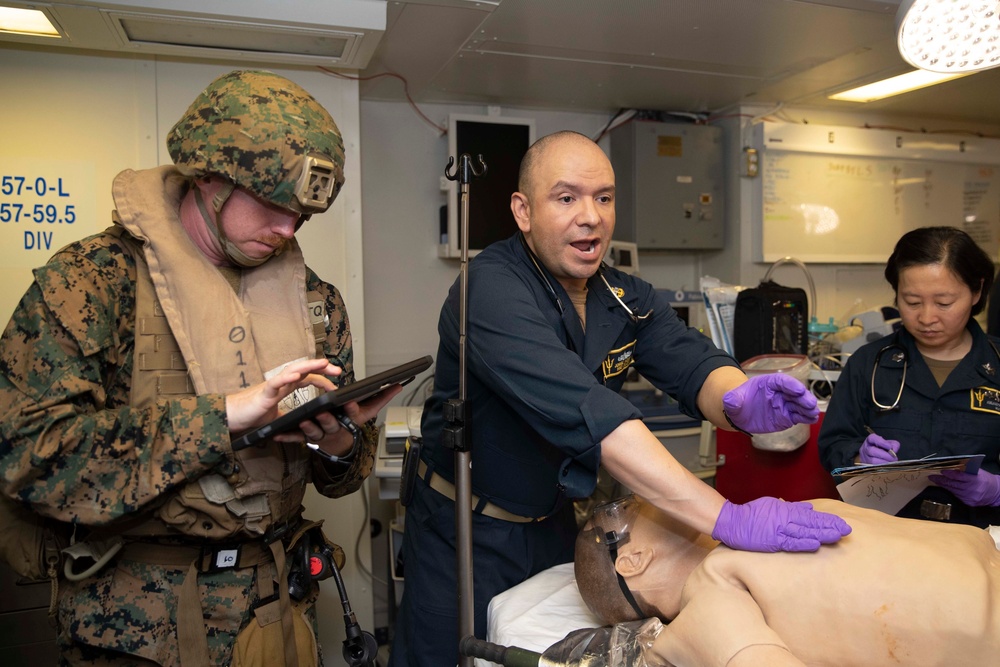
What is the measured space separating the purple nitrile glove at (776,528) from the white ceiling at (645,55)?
1805mm

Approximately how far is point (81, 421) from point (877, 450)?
1.86m

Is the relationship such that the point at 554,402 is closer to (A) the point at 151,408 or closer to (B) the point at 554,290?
(B) the point at 554,290

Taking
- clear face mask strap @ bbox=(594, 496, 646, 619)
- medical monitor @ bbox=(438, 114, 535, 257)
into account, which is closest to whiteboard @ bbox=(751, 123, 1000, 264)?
medical monitor @ bbox=(438, 114, 535, 257)

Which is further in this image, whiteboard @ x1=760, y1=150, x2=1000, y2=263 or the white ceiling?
whiteboard @ x1=760, y1=150, x2=1000, y2=263

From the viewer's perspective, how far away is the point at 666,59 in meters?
3.02

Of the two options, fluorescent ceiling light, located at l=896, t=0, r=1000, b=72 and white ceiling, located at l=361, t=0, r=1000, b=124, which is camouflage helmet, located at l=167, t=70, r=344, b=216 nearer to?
white ceiling, located at l=361, t=0, r=1000, b=124

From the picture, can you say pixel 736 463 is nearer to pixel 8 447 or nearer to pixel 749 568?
pixel 749 568

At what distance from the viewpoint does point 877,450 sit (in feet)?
6.25

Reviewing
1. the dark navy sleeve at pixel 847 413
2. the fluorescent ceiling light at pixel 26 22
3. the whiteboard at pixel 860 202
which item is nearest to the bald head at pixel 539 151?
the dark navy sleeve at pixel 847 413

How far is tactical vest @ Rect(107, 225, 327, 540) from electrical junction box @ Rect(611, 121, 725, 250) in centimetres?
274

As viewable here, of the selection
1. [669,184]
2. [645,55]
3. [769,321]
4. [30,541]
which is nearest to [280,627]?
[30,541]

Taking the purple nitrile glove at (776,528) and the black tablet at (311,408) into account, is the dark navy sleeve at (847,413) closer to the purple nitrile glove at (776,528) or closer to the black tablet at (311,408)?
the purple nitrile glove at (776,528)

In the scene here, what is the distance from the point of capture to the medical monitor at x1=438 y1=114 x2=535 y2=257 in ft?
11.1

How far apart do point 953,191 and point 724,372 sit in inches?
145
